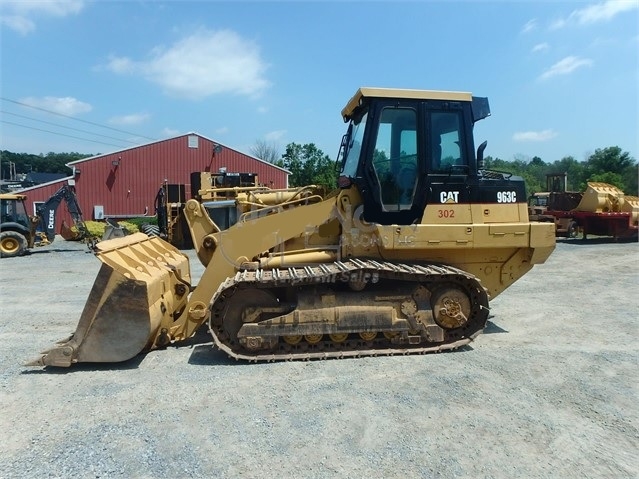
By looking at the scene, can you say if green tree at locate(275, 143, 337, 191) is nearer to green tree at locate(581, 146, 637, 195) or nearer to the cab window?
green tree at locate(581, 146, 637, 195)

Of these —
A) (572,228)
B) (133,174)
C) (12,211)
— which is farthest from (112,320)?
(133,174)

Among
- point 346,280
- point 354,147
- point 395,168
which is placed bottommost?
point 346,280

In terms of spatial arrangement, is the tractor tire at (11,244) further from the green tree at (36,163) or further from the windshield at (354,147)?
the green tree at (36,163)

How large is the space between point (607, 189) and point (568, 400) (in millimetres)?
19699

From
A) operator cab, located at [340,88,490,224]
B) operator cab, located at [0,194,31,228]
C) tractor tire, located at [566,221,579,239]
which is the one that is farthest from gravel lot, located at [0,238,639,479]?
tractor tire, located at [566,221,579,239]

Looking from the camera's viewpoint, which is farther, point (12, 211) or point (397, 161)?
point (12, 211)

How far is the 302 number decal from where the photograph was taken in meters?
6.04

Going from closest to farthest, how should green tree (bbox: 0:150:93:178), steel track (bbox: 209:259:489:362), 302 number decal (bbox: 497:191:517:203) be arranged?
1. steel track (bbox: 209:259:489:362)
2. 302 number decal (bbox: 497:191:517:203)
3. green tree (bbox: 0:150:93:178)

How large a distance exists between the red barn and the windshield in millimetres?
25133

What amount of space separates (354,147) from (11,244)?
1735 centimetres

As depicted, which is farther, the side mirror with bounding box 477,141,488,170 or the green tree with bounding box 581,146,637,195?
the green tree with bounding box 581,146,637,195

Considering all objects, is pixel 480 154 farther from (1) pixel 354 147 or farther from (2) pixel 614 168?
(2) pixel 614 168

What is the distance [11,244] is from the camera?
18.3 metres

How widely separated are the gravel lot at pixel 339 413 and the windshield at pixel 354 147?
2.54 metres
